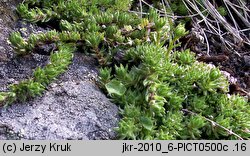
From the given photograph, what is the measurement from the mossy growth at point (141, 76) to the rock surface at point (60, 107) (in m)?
0.05

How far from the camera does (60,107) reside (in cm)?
196

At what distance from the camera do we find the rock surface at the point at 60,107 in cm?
183

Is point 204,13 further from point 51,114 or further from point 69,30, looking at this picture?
point 51,114

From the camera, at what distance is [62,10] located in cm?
241

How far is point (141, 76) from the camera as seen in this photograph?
6.75 feet

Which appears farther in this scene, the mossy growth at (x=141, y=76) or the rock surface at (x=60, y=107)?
the mossy growth at (x=141, y=76)

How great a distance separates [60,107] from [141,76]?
0.43 metres

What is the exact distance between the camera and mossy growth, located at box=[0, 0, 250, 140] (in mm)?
1945

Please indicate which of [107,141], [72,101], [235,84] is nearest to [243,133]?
[235,84]

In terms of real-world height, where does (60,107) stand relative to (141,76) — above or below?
below

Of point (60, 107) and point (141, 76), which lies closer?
point (60, 107)

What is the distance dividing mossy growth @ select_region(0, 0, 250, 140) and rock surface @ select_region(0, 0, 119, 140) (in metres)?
0.05

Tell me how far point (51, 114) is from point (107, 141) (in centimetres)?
31

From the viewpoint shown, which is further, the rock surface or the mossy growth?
the mossy growth
